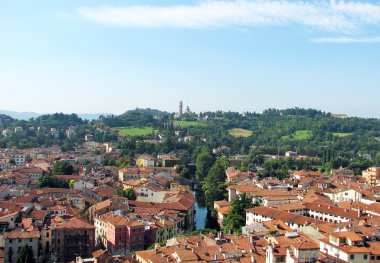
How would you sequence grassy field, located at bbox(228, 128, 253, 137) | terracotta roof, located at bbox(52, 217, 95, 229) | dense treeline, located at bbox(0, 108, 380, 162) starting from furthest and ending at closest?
grassy field, located at bbox(228, 128, 253, 137), dense treeline, located at bbox(0, 108, 380, 162), terracotta roof, located at bbox(52, 217, 95, 229)

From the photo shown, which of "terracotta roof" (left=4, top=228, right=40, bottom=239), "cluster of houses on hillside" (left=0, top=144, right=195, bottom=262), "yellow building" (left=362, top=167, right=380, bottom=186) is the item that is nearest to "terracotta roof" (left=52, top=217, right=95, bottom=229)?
"cluster of houses on hillside" (left=0, top=144, right=195, bottom=262)

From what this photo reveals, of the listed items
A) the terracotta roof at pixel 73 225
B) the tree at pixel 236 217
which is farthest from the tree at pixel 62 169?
the terracotta roof at pixel 73 225

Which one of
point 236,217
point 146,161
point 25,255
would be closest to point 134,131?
point 146,161

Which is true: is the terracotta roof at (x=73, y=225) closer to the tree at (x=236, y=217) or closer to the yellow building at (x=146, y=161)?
the tree at (x=236, y=217)

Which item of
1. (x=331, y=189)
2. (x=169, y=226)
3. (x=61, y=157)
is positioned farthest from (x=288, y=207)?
(x=61, y=157)

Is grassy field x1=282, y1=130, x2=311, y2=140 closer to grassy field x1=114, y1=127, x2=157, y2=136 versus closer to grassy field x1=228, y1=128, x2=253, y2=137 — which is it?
grassy field x1=228, y1=128, x2=253, y2=137
